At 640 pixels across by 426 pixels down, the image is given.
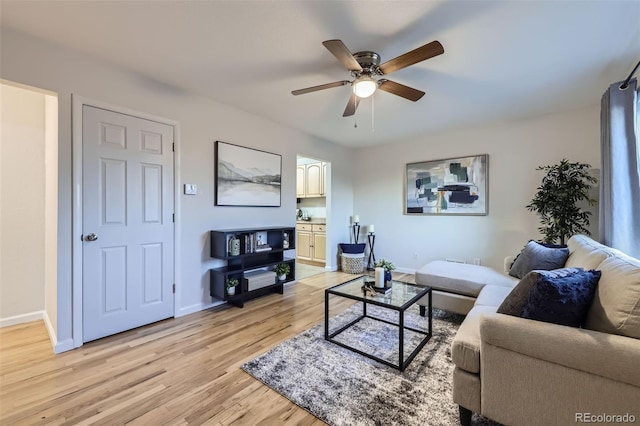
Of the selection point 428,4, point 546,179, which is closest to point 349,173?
point 546,179

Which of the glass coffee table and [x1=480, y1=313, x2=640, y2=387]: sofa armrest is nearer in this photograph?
[x1=480, y1=313, x2=640, y2=387]: sofa armrest

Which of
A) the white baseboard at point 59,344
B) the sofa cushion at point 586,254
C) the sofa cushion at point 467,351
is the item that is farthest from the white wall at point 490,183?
the white baseboard at point 59,344

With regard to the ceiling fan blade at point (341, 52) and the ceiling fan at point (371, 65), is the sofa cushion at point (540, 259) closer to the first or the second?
the ceiling fan at point (371, 65)

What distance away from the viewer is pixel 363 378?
6.00 ft

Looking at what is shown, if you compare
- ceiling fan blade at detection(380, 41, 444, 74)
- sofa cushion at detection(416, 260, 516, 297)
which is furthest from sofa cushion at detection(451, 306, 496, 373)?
ceiling fan blade at detection(380, 41, 444, 74)

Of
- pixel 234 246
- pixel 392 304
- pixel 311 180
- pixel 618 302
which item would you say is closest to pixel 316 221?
pixel 311 180

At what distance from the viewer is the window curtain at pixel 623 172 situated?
2.27m

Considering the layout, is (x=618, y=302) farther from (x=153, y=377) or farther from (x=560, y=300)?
(x=153, y=377)

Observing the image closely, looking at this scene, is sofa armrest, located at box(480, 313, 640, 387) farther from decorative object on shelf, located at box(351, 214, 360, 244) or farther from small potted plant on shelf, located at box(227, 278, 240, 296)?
decorative object on shelf, located at box(351, 214, 360, 244)

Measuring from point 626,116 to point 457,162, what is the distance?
1942 mm

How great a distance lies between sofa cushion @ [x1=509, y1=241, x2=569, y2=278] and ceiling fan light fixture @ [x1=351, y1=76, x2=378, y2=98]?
2.11 meters

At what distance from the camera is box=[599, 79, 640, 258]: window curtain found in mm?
2271

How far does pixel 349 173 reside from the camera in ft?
17.7

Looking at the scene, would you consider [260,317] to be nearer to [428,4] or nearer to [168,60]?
[168,60]
